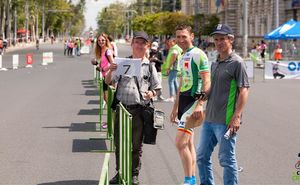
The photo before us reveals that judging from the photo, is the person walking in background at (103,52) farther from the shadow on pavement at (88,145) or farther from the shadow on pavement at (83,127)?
the shadow on pavement at (88,145)

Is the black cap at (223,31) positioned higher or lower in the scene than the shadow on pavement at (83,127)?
higher

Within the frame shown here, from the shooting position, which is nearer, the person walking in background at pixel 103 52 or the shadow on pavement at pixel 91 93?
the person walking in background at pixel 103 52

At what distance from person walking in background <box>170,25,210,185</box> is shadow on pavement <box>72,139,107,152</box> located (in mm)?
3430

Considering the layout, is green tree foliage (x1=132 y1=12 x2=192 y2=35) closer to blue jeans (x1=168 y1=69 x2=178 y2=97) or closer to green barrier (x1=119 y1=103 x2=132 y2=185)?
→ blue jeans (x1=168 y1=69 x2=178 y2=97)

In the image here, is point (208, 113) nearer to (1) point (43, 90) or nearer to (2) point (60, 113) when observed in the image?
(2) point (60, 113)

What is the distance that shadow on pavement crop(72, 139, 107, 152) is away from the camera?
11.3 m

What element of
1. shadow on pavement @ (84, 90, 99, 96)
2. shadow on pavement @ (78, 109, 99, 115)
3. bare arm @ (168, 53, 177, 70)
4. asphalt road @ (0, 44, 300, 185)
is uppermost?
bare arm @ (168, 53, 177, 70)

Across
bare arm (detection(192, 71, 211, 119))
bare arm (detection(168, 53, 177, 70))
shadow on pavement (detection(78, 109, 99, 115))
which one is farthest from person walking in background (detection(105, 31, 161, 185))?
bare arm (detection(168, 53, 177, 70))

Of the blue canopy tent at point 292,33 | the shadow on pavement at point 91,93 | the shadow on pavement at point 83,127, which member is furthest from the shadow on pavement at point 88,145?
the blue canopy tent at point 292,33

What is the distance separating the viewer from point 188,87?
8.02 meters

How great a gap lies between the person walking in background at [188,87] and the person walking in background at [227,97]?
558 millimetres

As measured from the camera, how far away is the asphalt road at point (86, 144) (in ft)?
30.1

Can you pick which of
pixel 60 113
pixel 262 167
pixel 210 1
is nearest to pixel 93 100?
pixel 60 113

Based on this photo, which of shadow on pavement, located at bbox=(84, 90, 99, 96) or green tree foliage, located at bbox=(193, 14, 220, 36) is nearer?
shadow on pavement, located at bbox=(84, 90, 99, 96)
